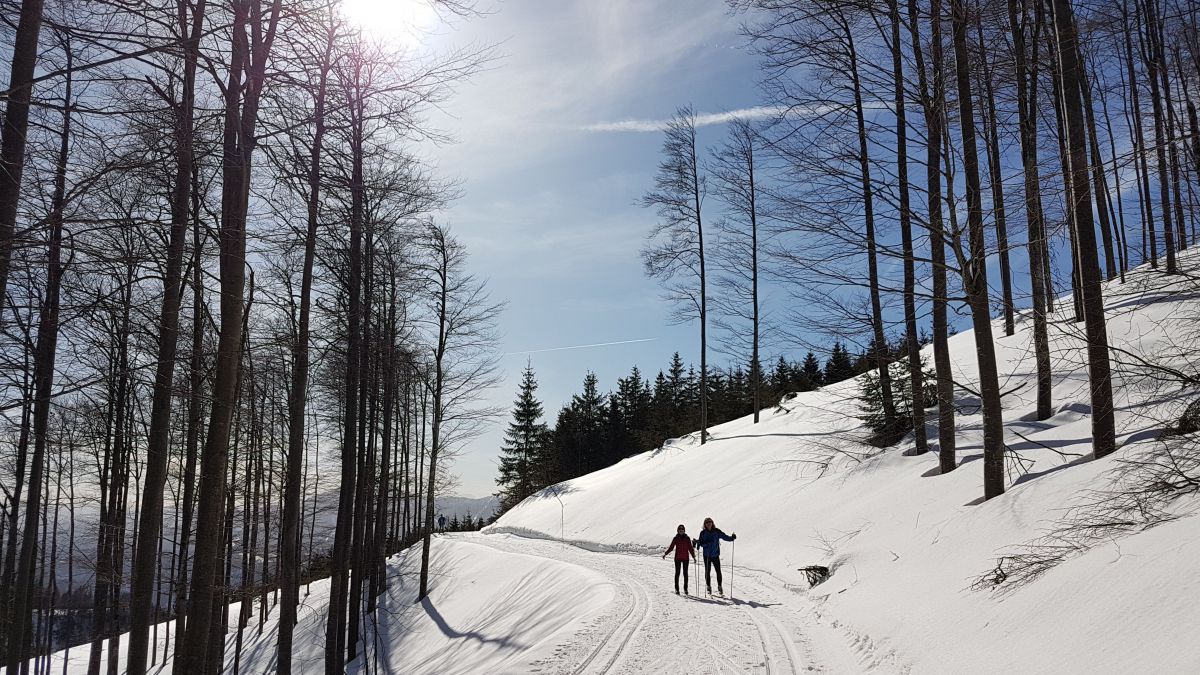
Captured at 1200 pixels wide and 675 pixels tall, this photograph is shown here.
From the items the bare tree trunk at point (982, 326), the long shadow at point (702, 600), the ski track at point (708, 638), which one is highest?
the bare tree trunk at point (982, 326)

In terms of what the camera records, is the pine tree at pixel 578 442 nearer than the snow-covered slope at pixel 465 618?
No

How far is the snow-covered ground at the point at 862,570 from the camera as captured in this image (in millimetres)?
5262

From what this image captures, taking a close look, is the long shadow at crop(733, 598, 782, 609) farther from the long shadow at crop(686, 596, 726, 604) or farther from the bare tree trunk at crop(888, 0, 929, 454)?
the bare tree trunk at crop(888, 0, 929, 454)

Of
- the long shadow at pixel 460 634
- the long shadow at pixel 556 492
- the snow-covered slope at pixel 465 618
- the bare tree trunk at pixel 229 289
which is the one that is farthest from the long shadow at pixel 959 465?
the long shadow at pixel 556 492

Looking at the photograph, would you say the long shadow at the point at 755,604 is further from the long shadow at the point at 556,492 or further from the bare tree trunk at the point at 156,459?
the long shadow at the point at 556,492

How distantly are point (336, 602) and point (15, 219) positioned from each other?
32.6 ft

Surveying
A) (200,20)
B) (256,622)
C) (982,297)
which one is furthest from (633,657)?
(256,622)

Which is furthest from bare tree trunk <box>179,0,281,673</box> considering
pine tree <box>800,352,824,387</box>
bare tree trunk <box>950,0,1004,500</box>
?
pine tree <box>800,352,824,387</box>

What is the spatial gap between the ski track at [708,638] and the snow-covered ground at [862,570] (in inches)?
1.6

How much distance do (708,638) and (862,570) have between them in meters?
3.26

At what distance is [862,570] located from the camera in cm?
1023

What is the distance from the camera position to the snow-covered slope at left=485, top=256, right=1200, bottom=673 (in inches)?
193

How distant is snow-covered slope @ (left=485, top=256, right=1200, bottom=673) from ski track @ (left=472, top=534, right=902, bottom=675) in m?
0.43

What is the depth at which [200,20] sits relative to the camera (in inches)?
253
